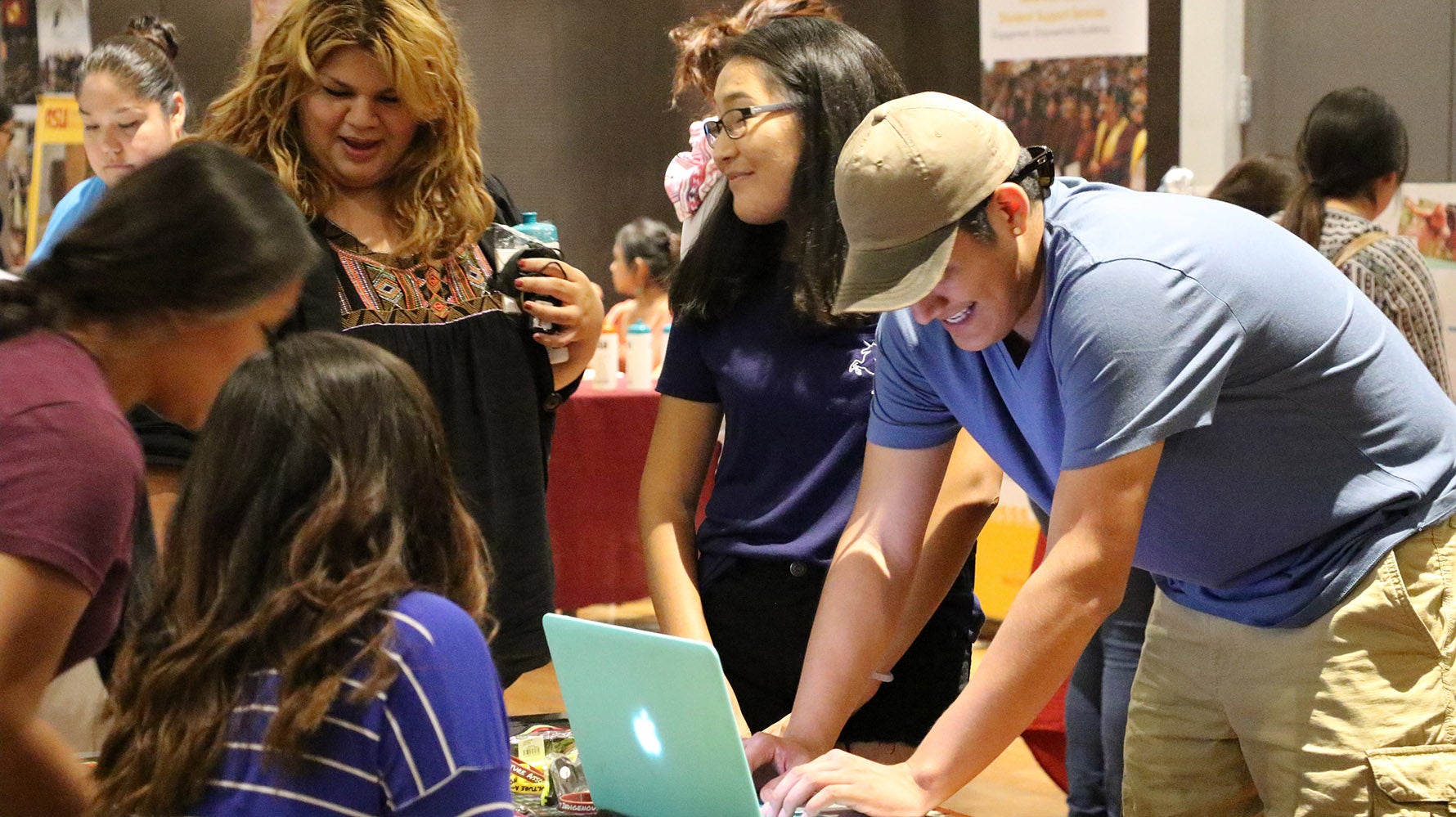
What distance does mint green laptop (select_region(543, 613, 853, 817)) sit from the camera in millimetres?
1271

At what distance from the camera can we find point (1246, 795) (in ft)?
5.35

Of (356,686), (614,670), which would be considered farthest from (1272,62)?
(356,686)

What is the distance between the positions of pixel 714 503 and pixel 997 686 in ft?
1.94

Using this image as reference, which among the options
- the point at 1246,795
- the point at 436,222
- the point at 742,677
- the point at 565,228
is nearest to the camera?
the point at 1246,795

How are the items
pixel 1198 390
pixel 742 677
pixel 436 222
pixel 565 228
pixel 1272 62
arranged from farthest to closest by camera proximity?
pixel 565 228 → pixel 1272 62 → pixel 436 222 → pixel 742 677 → pixel 1198 390

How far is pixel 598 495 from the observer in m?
4.55

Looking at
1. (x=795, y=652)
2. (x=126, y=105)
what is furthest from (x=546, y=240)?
(x=126, y=105)

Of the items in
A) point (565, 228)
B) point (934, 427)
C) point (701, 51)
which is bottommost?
point (565, 228)

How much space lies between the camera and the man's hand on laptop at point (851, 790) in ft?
4.47

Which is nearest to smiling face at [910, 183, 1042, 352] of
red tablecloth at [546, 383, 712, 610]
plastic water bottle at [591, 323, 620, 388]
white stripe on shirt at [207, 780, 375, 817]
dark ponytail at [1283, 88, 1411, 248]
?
white stripe on shirt at [207, 780, 375, 817]

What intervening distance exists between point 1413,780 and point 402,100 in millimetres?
1462

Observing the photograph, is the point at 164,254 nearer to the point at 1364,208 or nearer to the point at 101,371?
the point at 101,371

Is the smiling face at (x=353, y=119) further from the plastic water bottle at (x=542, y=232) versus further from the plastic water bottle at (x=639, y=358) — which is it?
the plastic water bottle at (x=639, y=358)

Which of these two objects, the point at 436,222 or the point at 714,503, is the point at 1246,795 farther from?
the point at 436,222
